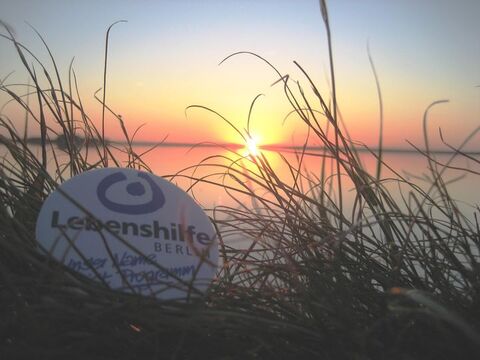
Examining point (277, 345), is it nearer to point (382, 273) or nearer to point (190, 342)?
point (190, 342)

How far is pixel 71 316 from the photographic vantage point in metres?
0.67

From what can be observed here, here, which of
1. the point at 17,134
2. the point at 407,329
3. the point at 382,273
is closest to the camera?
the point at 407,329

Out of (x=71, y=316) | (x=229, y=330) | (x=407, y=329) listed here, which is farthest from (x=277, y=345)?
(x=71, y=316)

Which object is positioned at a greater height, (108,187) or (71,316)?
(108,187)

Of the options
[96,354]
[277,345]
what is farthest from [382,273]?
[96,354]

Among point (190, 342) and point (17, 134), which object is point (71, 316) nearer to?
point (190, 342)

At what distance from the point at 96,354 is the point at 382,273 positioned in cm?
56

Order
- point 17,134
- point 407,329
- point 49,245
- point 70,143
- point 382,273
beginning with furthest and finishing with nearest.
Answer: point 70,143
point 17,134
point 382,273
point 49,245
point 407,329

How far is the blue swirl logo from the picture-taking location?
0.90m

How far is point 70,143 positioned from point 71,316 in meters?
0.70

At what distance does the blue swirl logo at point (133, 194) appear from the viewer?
898 millimetres

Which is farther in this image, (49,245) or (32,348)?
(49,245)

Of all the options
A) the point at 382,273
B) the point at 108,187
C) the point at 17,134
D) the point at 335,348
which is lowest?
the point at 335,348

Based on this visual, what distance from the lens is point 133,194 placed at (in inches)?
36.9
